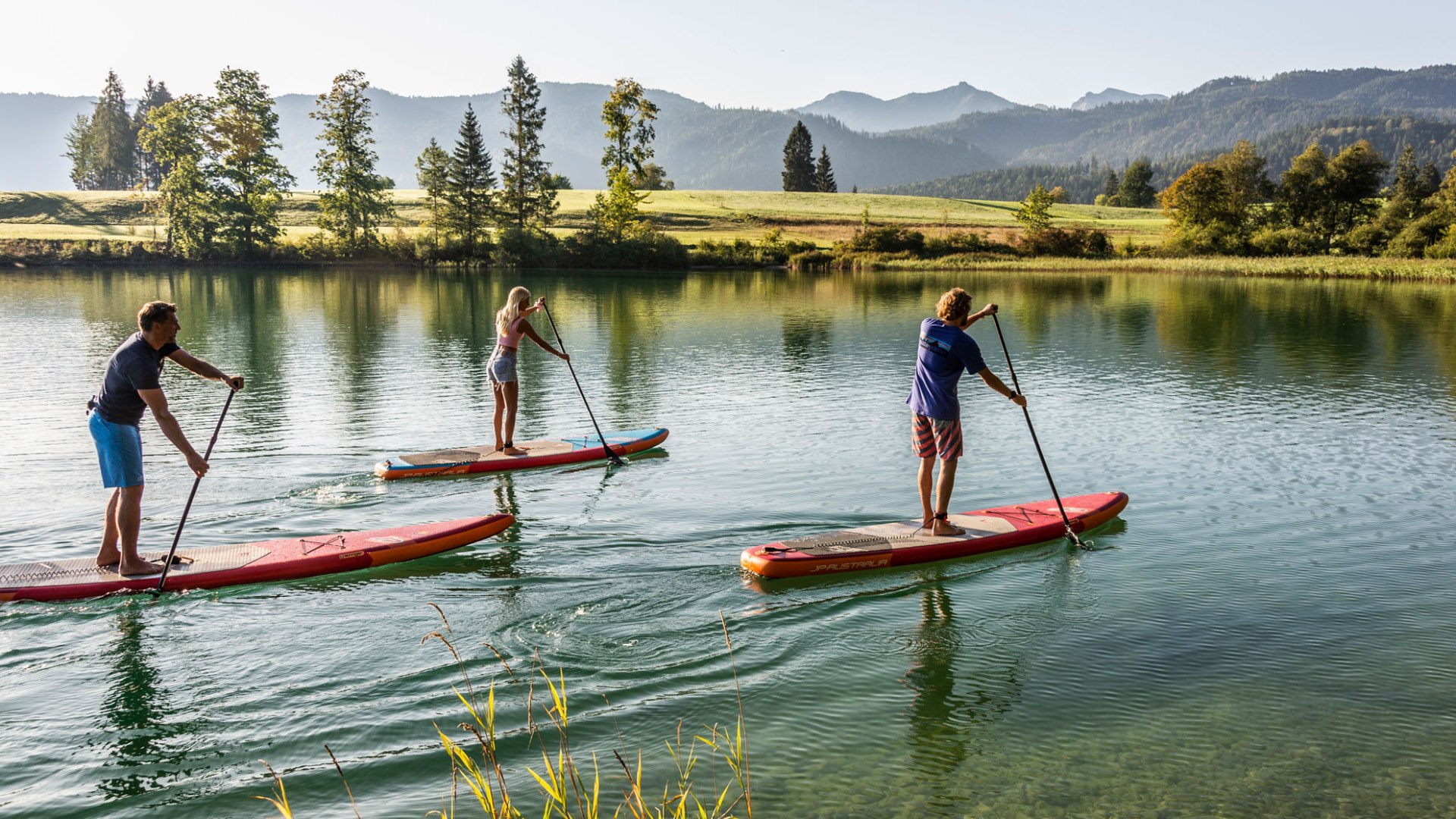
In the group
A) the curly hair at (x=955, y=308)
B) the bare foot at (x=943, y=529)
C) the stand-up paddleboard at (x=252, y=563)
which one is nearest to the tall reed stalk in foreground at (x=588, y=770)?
the stand-up paddleboard at (x=252, y=563)

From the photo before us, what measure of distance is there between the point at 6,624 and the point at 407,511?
4276mm

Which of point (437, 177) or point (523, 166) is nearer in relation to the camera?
point (437, 177)

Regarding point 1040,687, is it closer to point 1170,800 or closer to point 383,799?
point 1170,800

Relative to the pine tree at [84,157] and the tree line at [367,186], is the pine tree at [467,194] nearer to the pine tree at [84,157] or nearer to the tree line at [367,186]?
the tree line at [367,186]

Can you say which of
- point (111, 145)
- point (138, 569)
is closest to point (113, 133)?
point (111, 145)

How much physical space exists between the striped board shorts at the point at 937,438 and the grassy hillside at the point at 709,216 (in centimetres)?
7525

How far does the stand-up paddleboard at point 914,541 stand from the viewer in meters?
9.38

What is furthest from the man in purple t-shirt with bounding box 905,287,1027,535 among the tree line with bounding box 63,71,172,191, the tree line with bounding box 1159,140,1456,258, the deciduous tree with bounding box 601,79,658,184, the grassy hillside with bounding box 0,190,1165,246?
the tree line with bounding box 63,71,172,191

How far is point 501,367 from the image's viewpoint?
13680mm

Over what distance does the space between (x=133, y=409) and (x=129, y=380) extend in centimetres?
27

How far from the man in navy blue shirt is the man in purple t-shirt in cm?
622

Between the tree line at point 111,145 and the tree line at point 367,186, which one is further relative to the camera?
the tree line at point 111,145

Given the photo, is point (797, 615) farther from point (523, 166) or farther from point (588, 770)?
point (523, 166)

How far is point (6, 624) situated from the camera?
806 centimetres
